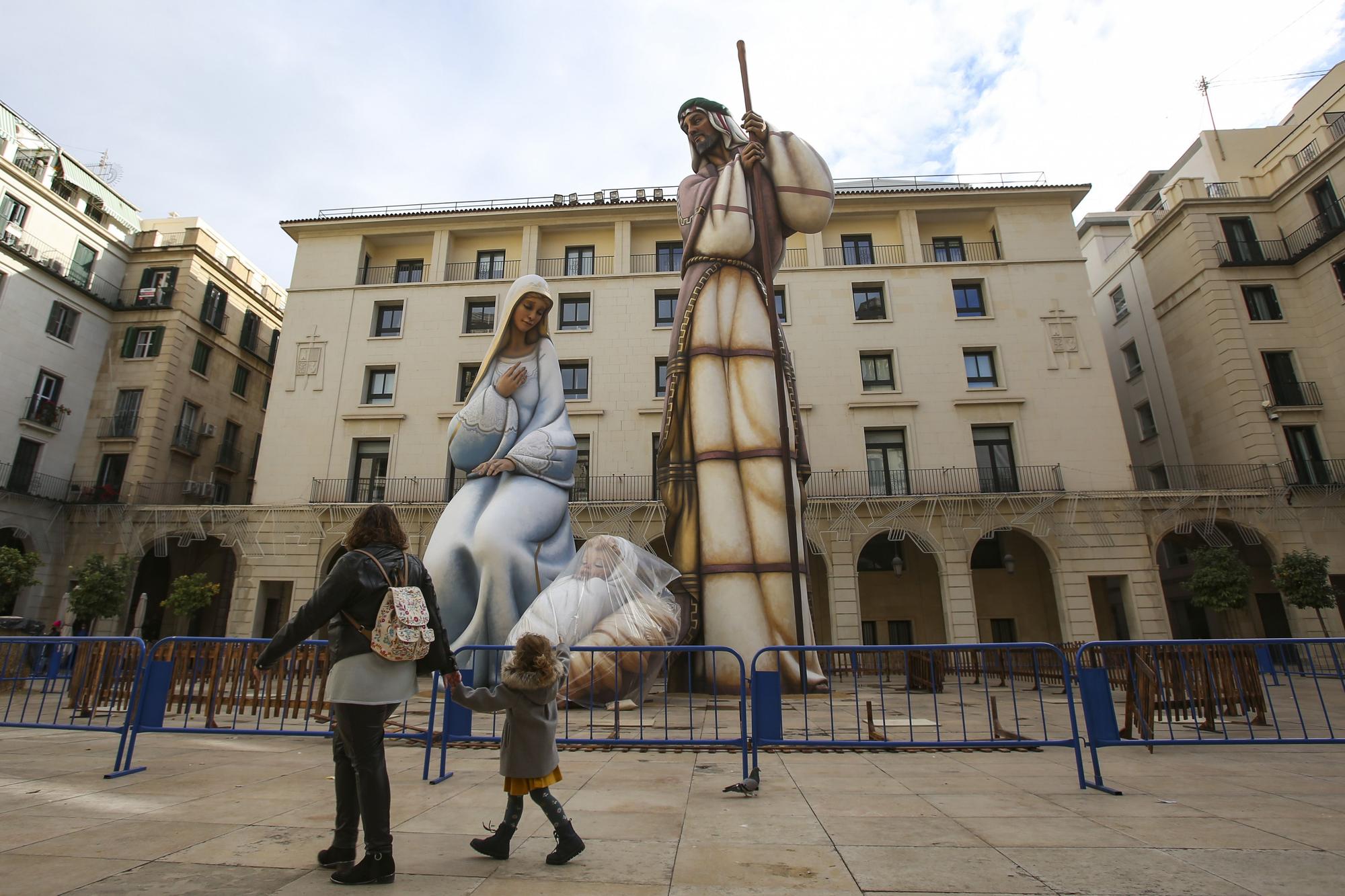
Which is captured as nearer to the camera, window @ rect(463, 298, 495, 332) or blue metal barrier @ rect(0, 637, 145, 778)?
blue metal barrier @ rect(0, 637, 145, 778)

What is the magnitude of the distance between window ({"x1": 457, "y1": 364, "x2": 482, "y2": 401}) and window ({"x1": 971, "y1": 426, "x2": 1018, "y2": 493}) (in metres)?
16.6

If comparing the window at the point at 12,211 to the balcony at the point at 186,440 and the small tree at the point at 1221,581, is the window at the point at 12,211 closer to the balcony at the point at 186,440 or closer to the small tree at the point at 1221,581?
the balcony at the point at 186,440

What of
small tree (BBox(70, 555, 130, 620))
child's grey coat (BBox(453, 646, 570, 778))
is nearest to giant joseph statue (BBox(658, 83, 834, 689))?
child's grey coat (BBox(453, 646, 570, 778))

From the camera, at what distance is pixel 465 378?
24.8m

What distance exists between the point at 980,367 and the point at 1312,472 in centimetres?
1007

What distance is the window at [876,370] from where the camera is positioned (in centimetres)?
2372

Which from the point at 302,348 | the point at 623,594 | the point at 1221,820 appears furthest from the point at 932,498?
the point at 302,348

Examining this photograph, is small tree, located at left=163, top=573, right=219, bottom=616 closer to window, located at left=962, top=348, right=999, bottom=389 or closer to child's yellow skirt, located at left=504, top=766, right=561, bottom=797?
child's yellow skirt, located at left=504, top=766, right=561, bottom=797

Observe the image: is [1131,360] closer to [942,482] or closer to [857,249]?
[857,249]

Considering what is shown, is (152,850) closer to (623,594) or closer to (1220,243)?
(623,594)

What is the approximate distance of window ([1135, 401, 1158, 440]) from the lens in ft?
89.9

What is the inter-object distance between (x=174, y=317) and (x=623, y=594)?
85.6 feet

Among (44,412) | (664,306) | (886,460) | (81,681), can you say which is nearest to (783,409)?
(81,681)

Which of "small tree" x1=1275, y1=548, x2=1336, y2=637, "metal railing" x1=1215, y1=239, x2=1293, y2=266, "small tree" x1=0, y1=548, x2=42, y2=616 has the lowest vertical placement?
"small tree" x1=1275, y1=548, x2=1336, y2=637
